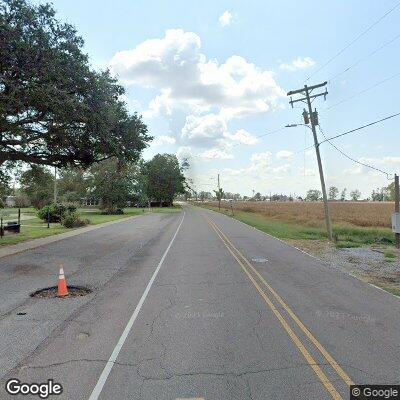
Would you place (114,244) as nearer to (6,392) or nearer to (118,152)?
(118,152)

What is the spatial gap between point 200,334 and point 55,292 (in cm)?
489

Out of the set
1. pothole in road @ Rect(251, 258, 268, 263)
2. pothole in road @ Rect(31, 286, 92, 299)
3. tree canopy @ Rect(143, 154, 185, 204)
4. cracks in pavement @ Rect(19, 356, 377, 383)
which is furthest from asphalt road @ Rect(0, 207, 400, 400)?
tree canopy @ Rect(143, 154, 185, 204)

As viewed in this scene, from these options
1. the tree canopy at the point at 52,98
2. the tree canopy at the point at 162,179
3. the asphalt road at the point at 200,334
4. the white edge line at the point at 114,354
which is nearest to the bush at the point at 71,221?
the tree canopy at the point at 52,98

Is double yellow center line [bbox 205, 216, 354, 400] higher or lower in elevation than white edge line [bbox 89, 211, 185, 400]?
lower

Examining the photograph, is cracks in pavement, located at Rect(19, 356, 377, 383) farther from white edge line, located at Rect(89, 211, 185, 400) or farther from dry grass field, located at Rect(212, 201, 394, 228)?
dry grass field, located at Rect(212, 201, 394, 228)

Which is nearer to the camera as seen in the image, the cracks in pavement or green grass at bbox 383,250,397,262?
the cracks in pavement

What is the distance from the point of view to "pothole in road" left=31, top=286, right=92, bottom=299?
9.86 meters

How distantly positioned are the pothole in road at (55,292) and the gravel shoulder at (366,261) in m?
7.91

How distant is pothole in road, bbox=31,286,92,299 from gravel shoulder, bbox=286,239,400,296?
791cm

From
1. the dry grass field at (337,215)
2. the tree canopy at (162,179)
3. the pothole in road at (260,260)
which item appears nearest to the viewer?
the pothole in road at (260,260)

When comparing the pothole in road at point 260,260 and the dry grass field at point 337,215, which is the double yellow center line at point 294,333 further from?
the dry grass field at point 337,215

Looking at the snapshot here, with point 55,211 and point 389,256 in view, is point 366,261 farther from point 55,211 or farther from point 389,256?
point 55,211

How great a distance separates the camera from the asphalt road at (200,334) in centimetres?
503

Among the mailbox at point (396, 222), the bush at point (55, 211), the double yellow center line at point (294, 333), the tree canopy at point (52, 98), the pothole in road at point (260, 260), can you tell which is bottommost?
the pothole in road at point (260, 260)
